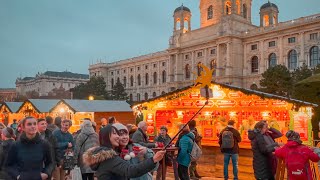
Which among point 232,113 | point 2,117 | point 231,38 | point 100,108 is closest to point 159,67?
point 231,38

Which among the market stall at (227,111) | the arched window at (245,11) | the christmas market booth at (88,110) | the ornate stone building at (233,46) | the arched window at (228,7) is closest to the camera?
the market stall at (227,111)

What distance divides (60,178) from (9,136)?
245 cm

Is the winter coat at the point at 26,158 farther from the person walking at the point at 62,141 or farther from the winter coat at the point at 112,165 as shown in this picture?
the person walking at the point at 62,141

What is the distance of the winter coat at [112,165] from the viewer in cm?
270

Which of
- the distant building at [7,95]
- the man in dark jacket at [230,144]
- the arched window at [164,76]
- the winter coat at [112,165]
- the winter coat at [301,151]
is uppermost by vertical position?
the arched window at [164,76]

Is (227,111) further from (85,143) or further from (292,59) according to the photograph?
(292,59)

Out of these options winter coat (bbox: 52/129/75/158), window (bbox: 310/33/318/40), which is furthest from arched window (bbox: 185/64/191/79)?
winter coat (bbox: 52/129/75/158)

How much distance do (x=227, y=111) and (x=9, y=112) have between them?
16.7 metres

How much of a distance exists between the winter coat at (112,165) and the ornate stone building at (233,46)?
38843 mm

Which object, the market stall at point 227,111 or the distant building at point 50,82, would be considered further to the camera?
the distant building at point 50,82

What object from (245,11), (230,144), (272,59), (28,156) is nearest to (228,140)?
(230,144)

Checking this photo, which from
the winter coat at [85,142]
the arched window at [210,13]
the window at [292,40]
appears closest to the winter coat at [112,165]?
the winter coat at [85,142]

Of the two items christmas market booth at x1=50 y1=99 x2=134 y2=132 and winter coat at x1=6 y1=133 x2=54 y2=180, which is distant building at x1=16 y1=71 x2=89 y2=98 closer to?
christmas market booth at x1=50 y1=99 x2=134 y2=132

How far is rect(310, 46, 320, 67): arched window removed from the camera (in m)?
37.5
